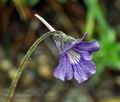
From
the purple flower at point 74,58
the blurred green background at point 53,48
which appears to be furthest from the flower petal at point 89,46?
the blurred green background at point 53,48

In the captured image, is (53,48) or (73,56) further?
(53,48)

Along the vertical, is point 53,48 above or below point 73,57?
below

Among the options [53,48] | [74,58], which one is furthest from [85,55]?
[53,48]

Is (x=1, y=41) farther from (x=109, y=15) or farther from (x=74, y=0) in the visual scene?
(x=109, y=15)

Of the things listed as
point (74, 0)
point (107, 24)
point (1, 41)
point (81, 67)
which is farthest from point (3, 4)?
point (81, 67)

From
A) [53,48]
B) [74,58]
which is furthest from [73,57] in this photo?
[53,48]

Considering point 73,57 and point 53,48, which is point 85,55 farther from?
point 53,48

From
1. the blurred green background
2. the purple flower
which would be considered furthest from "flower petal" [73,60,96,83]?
the blurred green background

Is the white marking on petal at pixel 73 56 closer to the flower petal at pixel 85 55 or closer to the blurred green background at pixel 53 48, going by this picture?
the flower petal at pixel 85 55
